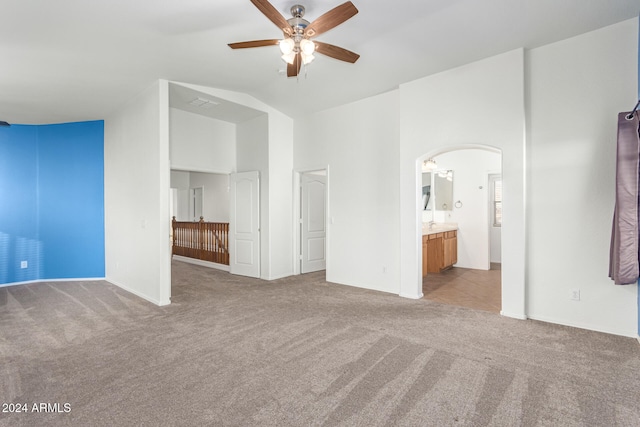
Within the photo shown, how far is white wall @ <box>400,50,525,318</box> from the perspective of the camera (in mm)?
3604

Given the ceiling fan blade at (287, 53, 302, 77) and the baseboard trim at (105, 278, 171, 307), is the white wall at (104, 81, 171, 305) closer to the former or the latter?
the baseboard trim at (105, 278, 171, 307)

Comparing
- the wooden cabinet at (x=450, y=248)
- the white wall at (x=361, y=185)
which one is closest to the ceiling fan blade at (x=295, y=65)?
the white wall at (x=361, y=185)

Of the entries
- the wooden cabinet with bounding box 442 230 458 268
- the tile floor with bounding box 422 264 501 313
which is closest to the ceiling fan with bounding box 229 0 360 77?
the tile floor with bounding box 422 264 501 313

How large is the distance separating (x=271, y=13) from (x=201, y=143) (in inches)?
155

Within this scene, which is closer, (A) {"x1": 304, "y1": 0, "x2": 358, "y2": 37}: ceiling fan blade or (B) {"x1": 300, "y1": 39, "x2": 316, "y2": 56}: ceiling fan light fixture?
(A) {"x1": 304, "y1": 0, "x2": 358, "y2": 37}: ceiling fan blade

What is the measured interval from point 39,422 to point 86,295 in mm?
3527

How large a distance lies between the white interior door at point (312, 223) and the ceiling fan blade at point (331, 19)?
12.4ft

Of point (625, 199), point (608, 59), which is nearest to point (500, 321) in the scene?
point (625, 199)

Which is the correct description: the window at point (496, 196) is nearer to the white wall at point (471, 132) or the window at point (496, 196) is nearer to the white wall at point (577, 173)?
the white wall at point (471, 132)

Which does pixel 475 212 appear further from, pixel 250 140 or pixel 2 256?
pixel 2 256

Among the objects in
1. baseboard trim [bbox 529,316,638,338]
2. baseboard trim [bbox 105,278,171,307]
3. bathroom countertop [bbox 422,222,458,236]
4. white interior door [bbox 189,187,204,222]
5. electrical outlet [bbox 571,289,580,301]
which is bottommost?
baseboard trim [bbox 105,278,171,307]

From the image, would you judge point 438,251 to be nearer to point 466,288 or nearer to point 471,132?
point 466,288

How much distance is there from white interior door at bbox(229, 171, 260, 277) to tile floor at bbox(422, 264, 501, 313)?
3.08 meters

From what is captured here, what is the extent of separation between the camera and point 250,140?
6.11 m
